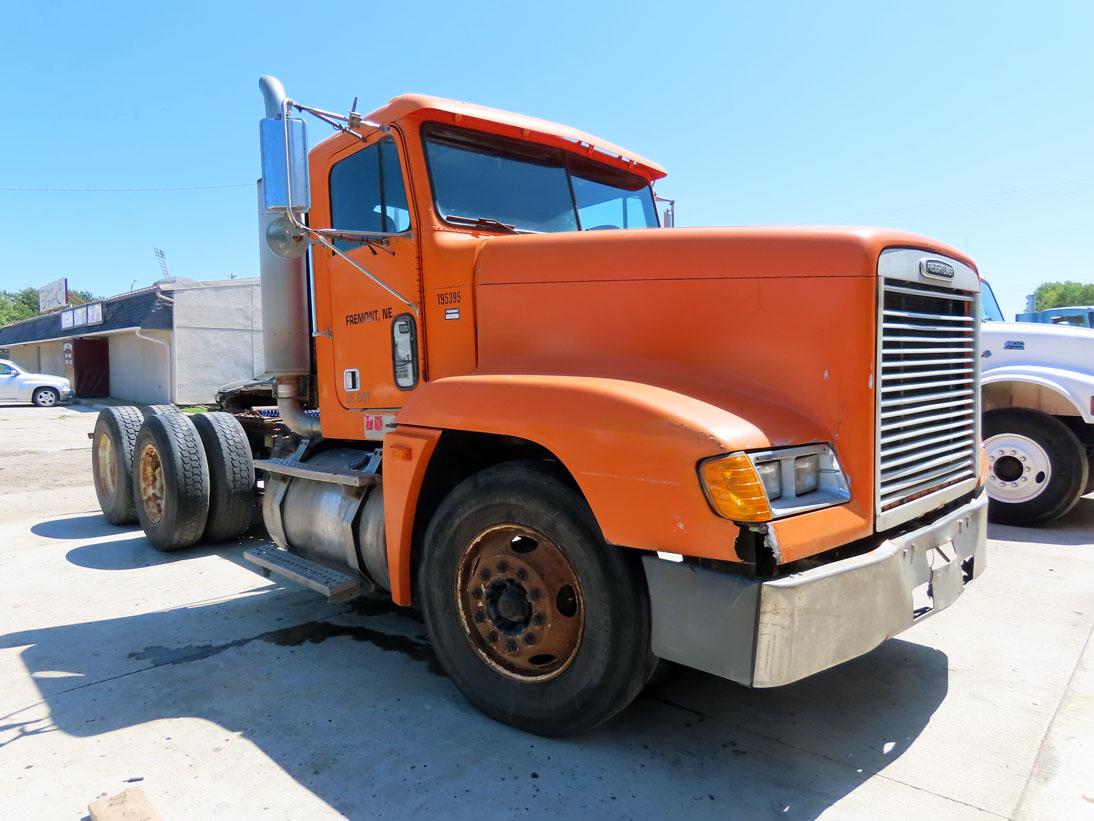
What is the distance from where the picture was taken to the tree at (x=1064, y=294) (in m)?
89.8

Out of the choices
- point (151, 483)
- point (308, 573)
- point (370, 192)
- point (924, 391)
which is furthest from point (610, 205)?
point (151, 483)

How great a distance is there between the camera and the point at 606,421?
8.46 feet

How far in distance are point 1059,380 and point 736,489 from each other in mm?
5967

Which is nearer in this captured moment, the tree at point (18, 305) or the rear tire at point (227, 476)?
the rear tire at point (227, 476)

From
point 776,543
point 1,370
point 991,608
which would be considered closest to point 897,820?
point 776,543

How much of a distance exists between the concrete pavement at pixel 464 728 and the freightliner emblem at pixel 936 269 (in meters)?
1.91

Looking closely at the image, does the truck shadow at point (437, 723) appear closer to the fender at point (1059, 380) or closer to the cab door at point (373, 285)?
the cab door at point (373, 285)

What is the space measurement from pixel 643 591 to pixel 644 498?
1.30 ft

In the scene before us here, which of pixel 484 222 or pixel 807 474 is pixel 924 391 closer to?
pixel 807 474

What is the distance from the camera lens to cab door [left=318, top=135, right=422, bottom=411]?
384cm

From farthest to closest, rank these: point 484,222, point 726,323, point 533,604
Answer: point 484,222 < point 533,604 < point 726,323

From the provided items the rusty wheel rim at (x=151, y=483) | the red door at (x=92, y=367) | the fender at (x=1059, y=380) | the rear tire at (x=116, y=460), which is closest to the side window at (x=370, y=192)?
the rusty wheel rim at (x=151, y=483)

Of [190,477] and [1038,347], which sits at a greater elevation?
[1038,347]

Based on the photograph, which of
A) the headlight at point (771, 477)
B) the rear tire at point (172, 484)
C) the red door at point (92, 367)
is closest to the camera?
the headlight at point (771, 477)
